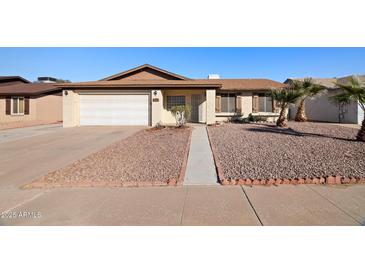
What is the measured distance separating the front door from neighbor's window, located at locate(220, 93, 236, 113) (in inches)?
93.6

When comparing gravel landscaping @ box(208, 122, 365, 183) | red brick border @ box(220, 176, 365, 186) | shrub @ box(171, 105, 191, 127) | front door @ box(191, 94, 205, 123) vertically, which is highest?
front door @ box(191, 94, 205, 123)

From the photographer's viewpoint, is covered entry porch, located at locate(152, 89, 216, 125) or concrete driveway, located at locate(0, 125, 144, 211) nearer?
concrete driveway, located at locate(0, 125, 144, 211)

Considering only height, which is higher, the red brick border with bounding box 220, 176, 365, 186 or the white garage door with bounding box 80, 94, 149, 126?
the white garage door with bounding box 80, 94, 149, 126

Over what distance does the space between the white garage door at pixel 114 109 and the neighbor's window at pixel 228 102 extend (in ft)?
21.4

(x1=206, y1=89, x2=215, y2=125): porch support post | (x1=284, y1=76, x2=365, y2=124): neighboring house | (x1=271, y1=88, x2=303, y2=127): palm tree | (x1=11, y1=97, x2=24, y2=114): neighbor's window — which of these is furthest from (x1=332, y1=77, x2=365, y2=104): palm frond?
(x1=11, y1=97, x2=24, y2=114): neighbor's window

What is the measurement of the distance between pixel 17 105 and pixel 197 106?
56.1 feet

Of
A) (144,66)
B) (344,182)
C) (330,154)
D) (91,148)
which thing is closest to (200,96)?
(144,66)

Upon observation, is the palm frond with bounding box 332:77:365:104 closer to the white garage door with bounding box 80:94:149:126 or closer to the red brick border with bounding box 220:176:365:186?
the red brick border with bounding box 220:176:365:186

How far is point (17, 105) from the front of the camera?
21875mm

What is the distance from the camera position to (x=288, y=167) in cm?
591

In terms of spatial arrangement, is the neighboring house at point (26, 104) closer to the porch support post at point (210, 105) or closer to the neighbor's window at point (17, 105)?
the neighbor's window at point (17, 105)

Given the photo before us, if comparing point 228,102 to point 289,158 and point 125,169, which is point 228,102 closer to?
point 289,158

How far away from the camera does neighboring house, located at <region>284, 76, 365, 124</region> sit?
53.5ft

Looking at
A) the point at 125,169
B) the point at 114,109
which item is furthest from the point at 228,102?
the point at 125,169
